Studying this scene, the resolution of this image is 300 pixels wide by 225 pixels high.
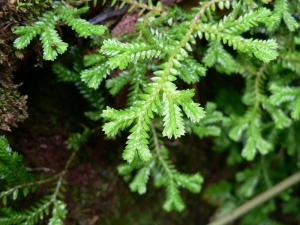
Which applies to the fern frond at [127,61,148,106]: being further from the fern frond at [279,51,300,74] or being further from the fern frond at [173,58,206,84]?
the fern frond at [279,51,300,74]

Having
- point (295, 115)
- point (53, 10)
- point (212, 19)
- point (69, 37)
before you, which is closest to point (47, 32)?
point (53, 10)

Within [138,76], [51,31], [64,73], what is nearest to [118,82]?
[138,76]

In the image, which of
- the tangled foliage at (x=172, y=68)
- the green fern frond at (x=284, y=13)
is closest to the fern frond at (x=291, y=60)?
the tangled foliage at (x=172, y=68)

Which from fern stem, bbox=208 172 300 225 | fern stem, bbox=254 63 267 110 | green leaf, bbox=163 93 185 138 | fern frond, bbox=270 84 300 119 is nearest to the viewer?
green leaf, bbox=163 93 185 138

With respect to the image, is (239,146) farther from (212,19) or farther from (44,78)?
(44,78)

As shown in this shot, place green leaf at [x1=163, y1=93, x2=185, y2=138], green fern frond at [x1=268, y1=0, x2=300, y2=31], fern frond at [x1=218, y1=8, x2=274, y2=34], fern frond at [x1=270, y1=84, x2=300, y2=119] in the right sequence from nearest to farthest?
green leaf at [x1=163, y1=93, x2=185, y2=138] → fern frond at [x1=218, y1=8, x2=274, y2=34] → green fern frond at [x1=268, y1=0, x2=300, y2=31] → fern frond at [x1=270, y1=84, x2=300, y2=119]

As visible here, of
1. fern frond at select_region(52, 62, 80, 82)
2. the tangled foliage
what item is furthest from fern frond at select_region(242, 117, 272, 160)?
fern frond at select_region(52, 62, 80, 82)

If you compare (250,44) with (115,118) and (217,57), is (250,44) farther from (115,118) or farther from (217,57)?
(115,118)
